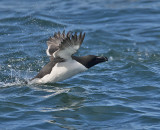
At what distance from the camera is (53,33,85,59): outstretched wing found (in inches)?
292

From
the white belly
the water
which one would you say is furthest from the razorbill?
the water

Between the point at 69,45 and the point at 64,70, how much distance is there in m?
0.83

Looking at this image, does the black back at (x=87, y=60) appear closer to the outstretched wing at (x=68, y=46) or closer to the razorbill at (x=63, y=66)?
the razorbill at (x=63, y=66)

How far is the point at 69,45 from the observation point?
7.56 m

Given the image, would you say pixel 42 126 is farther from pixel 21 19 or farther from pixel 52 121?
pixel 21 19

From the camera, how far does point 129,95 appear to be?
8188 mm

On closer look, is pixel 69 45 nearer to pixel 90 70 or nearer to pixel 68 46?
pixel 68 46

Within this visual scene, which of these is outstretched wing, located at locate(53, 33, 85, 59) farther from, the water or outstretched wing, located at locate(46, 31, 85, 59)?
the water

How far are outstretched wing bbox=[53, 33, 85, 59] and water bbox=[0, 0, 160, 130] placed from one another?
88cm

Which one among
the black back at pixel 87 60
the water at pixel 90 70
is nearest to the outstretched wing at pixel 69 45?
the black back at pixel 87 60

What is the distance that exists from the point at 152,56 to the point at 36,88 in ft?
14.1

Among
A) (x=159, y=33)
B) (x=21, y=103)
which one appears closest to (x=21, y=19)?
(x=159, y=33)

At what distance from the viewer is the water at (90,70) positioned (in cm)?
692

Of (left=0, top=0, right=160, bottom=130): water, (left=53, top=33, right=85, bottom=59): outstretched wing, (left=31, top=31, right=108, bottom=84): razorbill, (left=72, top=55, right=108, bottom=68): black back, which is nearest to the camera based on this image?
(left=0, top=0, right=160, bottom=130): water
